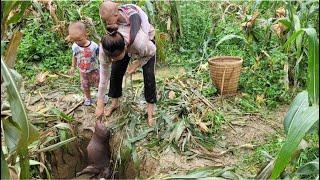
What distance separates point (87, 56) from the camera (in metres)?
4.07

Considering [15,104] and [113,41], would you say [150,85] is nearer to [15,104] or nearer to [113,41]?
[113,41]

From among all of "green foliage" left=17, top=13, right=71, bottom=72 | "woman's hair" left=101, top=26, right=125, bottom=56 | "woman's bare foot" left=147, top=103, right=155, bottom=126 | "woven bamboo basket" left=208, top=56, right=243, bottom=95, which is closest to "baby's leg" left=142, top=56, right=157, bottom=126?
"woman's bare foot" left=147, top=103, right=155, bottom=126

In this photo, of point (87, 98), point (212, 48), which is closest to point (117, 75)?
point (87, 98)

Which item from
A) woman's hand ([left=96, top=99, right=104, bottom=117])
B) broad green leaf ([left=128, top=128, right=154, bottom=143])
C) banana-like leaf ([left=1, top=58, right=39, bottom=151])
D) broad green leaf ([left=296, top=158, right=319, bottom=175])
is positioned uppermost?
banana-like leaf ([left=1, top=58, right=39, bottom=151])

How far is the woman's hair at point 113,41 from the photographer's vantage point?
3293 millimetres

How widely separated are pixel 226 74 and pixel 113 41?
1.47m

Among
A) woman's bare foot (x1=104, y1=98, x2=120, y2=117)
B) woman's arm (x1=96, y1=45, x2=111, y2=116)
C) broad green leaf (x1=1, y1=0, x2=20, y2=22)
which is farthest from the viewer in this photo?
woman's bare foot (x1=104, y1=98, x2=120, y2=117)

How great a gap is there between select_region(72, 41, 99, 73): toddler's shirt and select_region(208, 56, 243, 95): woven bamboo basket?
3.60ft

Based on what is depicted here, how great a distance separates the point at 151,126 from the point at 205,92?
0.83m

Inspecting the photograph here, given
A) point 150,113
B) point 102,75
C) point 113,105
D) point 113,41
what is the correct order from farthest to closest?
point 113,105 < point 150,113 < point 102,75 < point 113,41

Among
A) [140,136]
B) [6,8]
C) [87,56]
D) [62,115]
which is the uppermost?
[6,8]

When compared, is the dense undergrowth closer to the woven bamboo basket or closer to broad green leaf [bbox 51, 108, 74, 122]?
the woven bamboo basket

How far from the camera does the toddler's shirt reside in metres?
4.04

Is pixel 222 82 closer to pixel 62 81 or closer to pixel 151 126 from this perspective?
pixel 151 126
